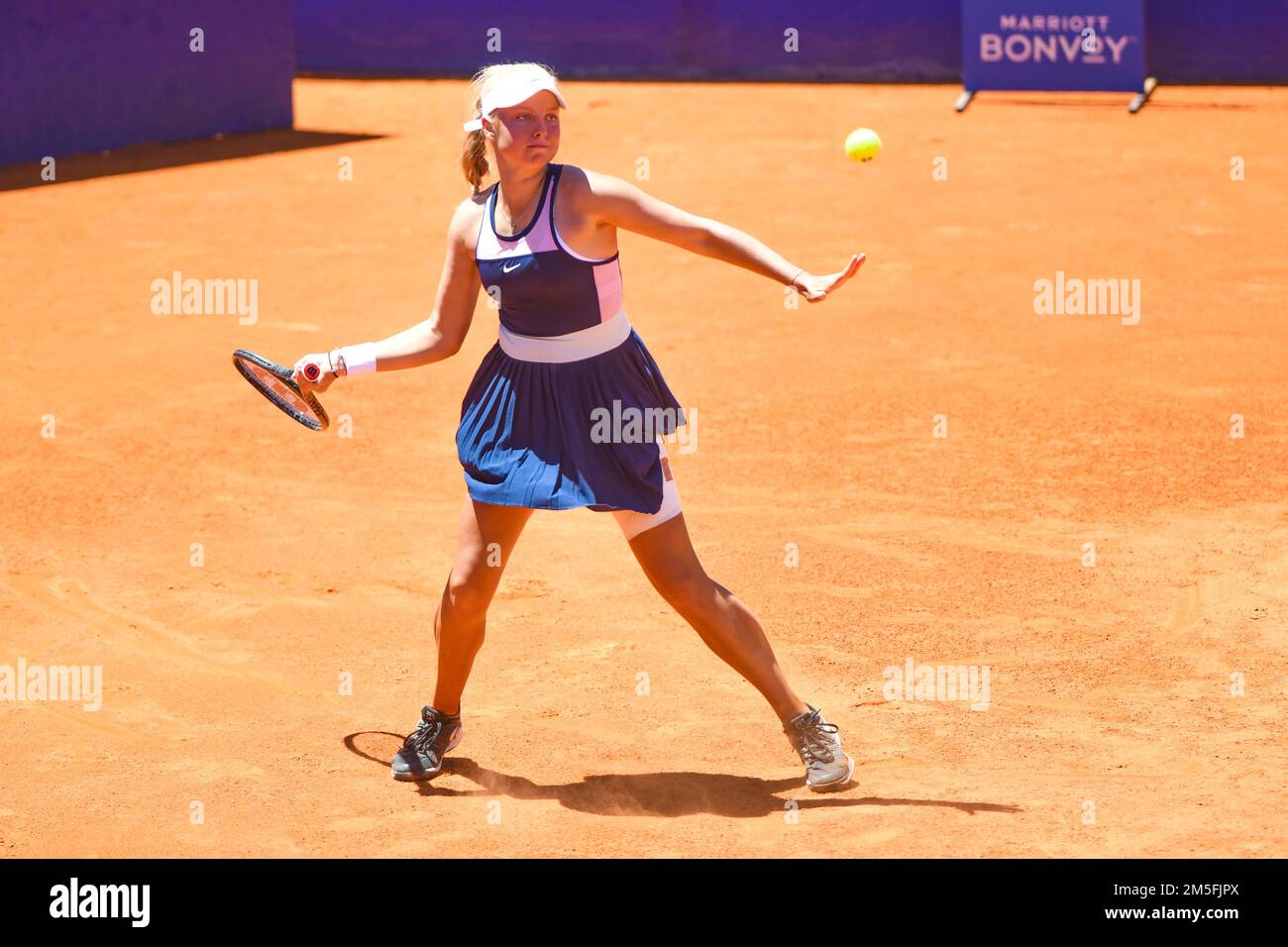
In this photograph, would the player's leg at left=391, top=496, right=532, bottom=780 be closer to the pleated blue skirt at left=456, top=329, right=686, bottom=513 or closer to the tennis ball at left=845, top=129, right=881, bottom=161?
the pleated blue skirt at left=456, top=329, right=686, bottom=513

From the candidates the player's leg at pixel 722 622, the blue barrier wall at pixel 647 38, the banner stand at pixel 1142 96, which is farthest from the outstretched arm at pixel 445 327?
the blue barrier wall at pixel 647 38

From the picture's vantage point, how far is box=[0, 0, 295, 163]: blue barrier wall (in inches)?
685

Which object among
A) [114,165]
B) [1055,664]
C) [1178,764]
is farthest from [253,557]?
[114,165]

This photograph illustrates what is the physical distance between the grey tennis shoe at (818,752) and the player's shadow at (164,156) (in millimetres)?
13559

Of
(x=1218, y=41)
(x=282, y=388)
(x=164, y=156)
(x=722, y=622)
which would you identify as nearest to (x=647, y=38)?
(x=1218, y=41)

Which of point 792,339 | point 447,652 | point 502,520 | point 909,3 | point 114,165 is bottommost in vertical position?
point 447,652

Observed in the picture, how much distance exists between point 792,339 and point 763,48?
1332cm

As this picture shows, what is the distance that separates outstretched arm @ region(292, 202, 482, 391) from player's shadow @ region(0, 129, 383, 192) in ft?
41.7

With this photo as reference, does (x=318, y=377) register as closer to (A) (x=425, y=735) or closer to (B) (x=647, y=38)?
(A) (x=425, y=735)

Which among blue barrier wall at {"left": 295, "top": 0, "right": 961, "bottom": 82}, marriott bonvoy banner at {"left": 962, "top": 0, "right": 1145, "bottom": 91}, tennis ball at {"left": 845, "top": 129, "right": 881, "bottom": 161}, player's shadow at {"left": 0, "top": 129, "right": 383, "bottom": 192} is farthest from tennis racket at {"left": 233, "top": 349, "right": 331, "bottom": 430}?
blue barrier wall at {"left": 295, "top": 0, "right": 961, "bottom": 82}

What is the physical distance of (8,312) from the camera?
1170 cm

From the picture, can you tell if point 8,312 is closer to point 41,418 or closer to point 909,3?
point 41,418

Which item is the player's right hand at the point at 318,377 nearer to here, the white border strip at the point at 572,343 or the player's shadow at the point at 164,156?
the white border strip at the point at 572,343

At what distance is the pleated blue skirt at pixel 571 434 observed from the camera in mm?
4781
